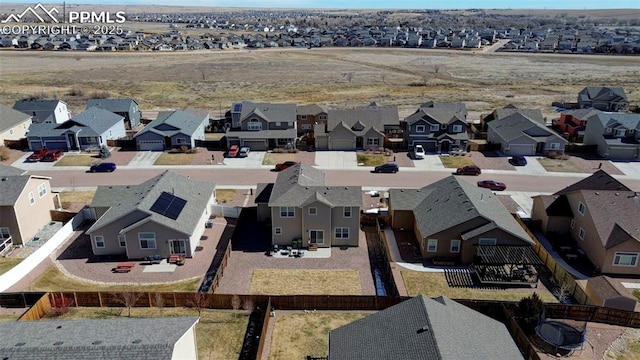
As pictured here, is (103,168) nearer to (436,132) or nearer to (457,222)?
(457,222)

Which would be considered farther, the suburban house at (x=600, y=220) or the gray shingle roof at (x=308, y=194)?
the gray shingle roof at (x=308, y=194)

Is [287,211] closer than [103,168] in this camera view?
Yes

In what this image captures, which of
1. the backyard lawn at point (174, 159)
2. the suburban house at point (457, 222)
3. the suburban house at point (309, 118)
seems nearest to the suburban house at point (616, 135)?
the suburban house at point (457, 222)

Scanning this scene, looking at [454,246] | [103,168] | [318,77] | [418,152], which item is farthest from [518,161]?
[318,77]

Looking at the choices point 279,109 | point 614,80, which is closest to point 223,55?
point 279,109

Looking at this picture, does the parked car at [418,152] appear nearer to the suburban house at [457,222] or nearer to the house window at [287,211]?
the suburban house at [457,222]

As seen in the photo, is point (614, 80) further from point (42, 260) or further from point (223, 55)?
point (42, 260)

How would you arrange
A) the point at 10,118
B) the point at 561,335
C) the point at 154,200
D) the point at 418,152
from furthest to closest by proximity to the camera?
the point at 10,118 → the point at 418,152 → the point at 154,200 → the point at 561,335
